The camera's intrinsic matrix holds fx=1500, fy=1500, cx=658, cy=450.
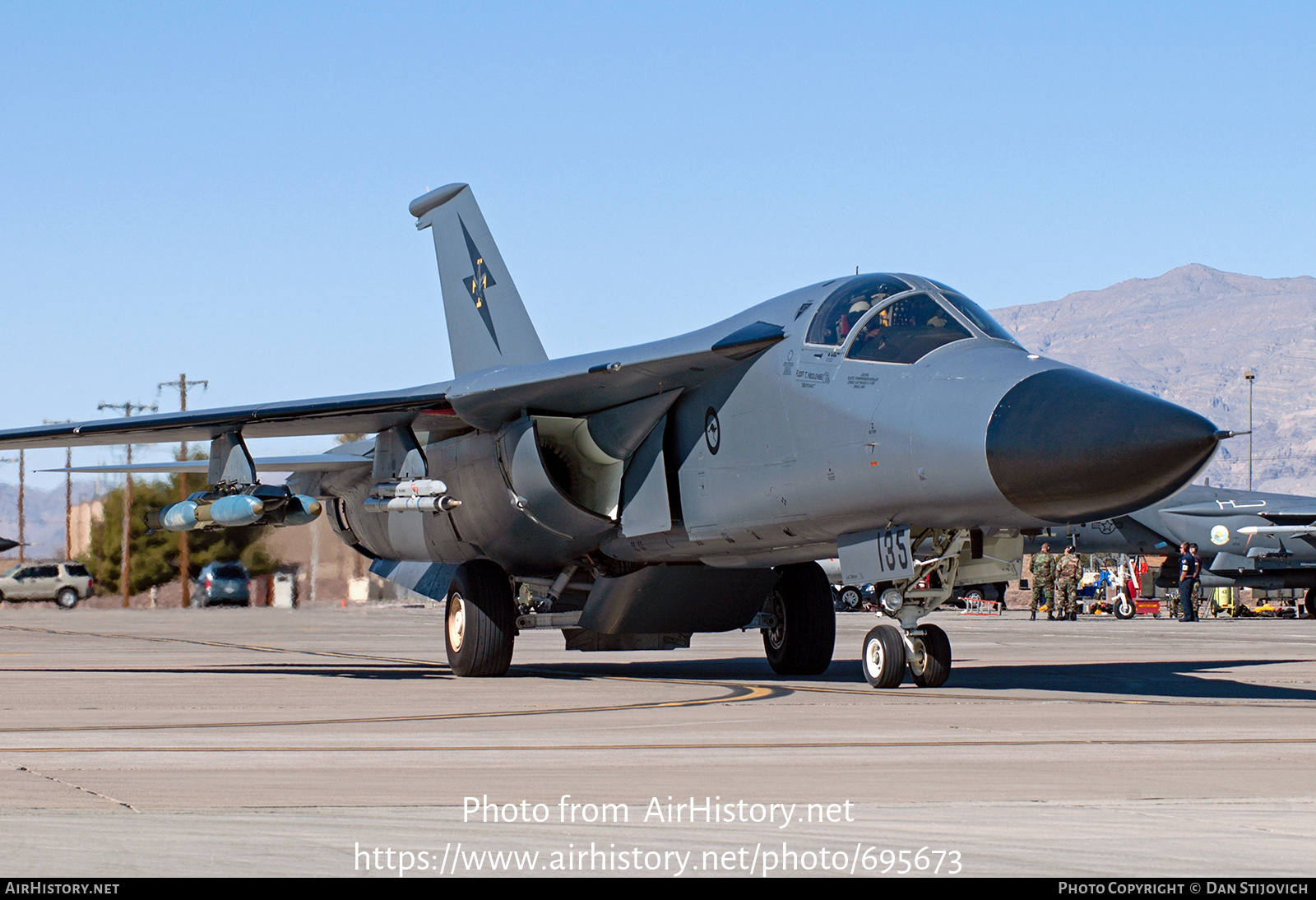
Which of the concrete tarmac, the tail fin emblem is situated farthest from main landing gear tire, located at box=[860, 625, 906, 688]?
the tail fin emblem

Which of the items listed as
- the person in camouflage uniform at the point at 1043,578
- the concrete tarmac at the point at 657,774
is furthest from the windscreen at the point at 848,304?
the person in camouflage uniform at the point at 1043,578

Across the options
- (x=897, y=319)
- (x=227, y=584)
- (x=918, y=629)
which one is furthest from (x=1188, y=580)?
(x=227, y=584)

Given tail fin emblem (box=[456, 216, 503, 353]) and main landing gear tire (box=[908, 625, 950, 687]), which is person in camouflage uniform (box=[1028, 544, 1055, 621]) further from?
main landing gear tire (box=[908, 625, 950, 687])

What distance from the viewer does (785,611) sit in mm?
15180

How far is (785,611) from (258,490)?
5.32 metres

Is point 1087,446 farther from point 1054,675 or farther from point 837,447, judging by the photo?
point 1054,675

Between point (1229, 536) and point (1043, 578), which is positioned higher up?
point (1229, 536)

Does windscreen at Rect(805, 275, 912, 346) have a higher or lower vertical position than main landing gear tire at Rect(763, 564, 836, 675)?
higher

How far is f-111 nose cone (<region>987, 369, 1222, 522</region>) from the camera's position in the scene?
9.20 meters

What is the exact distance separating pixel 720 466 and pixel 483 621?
349 cm

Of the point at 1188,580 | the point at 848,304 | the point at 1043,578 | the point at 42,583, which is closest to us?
the point at 848,304

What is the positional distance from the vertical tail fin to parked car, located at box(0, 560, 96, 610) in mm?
43854

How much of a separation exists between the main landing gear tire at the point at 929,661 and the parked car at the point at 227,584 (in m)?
40.8

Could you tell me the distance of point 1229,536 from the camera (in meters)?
40.0
